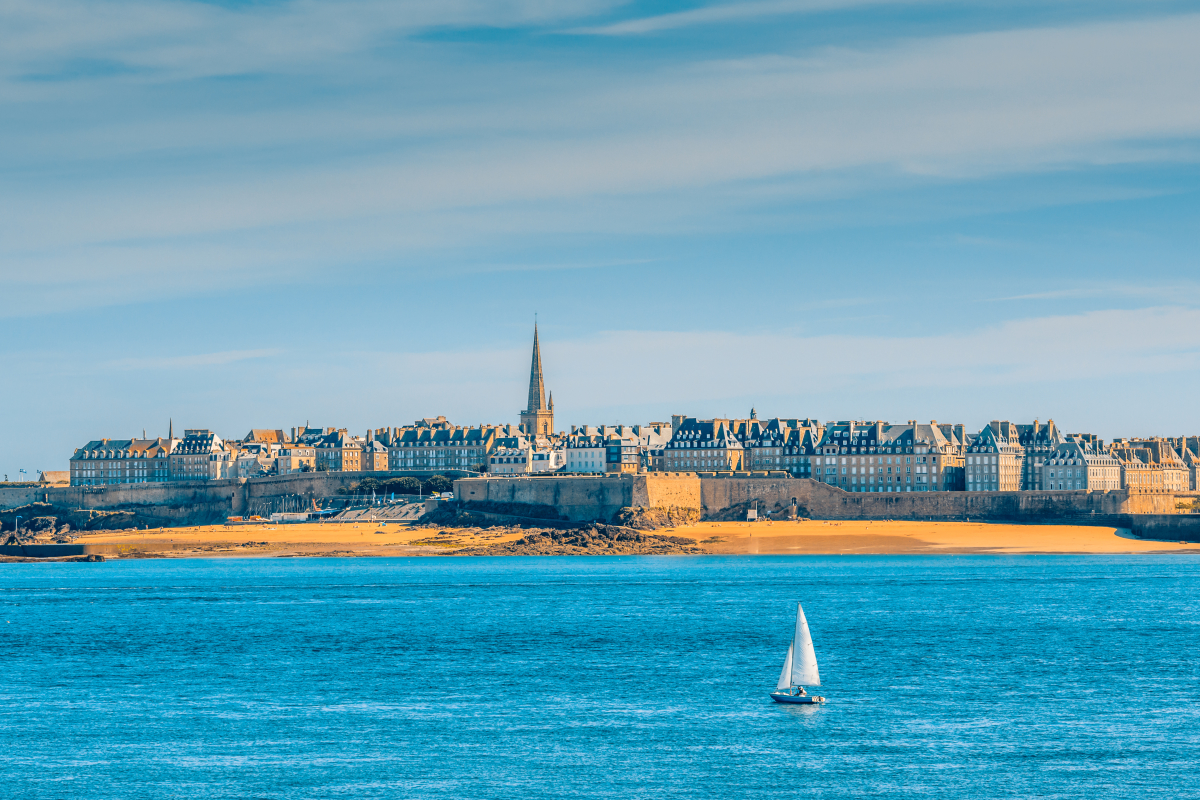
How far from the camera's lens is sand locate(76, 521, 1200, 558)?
77.4m

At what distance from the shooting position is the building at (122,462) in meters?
140

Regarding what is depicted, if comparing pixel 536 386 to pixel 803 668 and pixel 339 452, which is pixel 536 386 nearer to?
pixel 339 452

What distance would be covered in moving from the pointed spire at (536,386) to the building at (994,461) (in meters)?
45.8

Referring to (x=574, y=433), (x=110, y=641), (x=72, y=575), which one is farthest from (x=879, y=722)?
(x=574, y=433)

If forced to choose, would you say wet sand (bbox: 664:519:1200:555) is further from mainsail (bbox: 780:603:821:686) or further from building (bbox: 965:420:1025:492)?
mainsail (bbox: 780:603:821:686)

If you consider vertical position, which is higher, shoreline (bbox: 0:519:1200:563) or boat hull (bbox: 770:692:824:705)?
shoreline (bbox: 0:519:1200:563)

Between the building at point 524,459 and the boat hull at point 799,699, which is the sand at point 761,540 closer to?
the building at point 524,459

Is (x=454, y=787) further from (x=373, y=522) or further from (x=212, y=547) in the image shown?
(x=373, y=522)

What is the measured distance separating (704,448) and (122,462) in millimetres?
58984

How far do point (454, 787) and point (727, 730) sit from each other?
5.62 m

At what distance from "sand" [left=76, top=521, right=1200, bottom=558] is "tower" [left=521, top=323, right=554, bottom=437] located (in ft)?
155

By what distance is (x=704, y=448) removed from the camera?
11312 centimetres

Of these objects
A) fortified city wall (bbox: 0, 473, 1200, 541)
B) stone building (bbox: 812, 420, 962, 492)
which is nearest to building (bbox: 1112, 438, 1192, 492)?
stone building (bbox: 812, 420, 962, 492)

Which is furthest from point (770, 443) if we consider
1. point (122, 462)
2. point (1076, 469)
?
point (122, 462)
